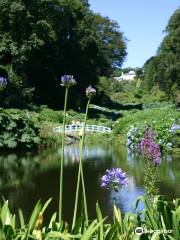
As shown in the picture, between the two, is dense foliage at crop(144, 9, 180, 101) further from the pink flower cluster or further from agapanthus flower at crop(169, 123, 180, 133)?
the pink flower cluster

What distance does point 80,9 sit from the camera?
Result: 47.7 metres

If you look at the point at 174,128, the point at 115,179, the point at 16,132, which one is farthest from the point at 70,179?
the point at 16,132

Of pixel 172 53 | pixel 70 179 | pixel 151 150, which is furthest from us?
pixel 172 53

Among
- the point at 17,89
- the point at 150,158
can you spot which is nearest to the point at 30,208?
the point at 150,158

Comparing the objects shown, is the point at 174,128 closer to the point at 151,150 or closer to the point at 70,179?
the point at 70,179

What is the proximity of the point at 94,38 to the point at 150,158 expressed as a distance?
44901 millimetres

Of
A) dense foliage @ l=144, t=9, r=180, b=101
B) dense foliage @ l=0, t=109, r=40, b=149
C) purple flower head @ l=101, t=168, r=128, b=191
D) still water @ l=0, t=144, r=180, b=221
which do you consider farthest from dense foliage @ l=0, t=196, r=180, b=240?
dense foliage @ l=144, t=9, r=180, b=101

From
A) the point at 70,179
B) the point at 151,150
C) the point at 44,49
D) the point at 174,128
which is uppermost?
the point at 44,49

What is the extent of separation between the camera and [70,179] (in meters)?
11.9

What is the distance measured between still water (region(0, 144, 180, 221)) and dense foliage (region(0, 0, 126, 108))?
1829 cm

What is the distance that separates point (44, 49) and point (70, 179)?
30.8 meters


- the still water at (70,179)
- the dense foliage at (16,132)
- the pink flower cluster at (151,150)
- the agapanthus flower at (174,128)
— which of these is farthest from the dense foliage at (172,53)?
the pink flower cluster at (151,150)

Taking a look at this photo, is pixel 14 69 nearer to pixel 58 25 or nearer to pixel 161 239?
pixel 58 25

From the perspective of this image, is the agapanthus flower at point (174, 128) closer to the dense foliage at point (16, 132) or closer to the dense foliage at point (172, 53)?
the dense foliage at point (16, 132)
